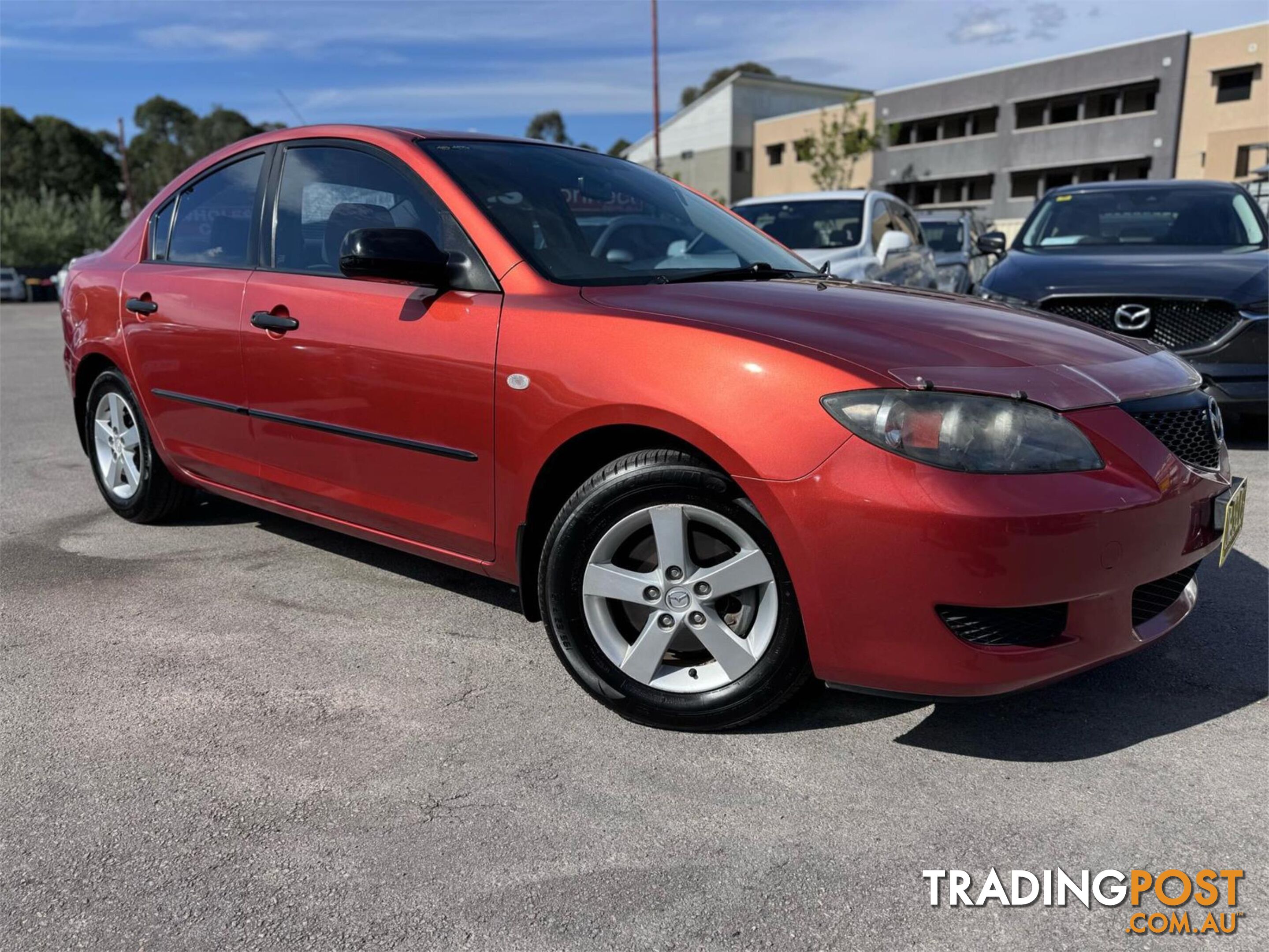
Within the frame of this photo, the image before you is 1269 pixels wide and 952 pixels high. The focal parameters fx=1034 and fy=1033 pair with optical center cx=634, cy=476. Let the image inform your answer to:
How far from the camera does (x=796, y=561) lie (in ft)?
7.68

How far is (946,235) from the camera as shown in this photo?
50.6ft

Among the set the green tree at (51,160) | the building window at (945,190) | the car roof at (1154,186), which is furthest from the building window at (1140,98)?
the green tree at (51,160)

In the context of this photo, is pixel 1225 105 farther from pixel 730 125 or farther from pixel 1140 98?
pixel 730 125

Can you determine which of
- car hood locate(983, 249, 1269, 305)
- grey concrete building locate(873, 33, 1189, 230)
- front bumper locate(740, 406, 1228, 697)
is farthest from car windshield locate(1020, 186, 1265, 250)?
grey concrete building locate(873, 33, 1189, 230)

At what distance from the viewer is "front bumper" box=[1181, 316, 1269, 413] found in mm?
5605

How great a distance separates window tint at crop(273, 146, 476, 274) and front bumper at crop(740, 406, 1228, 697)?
144 cm

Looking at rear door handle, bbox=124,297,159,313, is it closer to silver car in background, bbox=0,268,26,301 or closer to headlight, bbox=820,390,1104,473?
headlight, bbox=820,390,1104,473

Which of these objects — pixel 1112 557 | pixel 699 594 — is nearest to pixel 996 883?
pixel 1112 557

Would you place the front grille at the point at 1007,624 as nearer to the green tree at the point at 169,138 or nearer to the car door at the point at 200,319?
the car door at the point at 200,319

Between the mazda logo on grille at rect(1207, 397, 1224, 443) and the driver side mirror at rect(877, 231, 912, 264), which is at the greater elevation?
the driver side mirror at rect(877, 231, 912, 264)

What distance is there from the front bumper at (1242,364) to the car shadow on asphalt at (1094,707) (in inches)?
113

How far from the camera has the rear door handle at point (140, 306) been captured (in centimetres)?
404

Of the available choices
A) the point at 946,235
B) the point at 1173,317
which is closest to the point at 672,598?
the point at 1173,317

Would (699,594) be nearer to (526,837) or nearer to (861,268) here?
(526,837)
